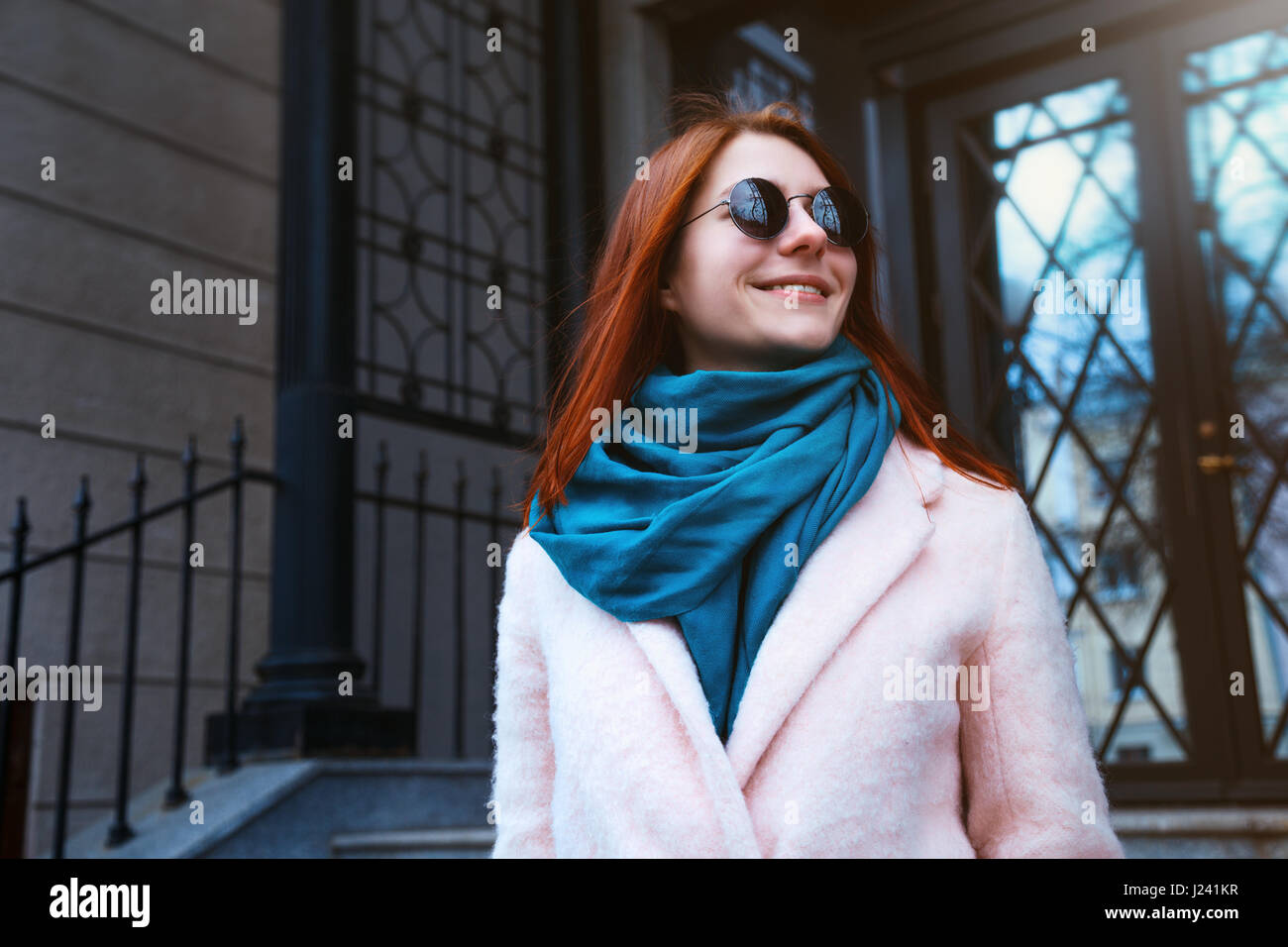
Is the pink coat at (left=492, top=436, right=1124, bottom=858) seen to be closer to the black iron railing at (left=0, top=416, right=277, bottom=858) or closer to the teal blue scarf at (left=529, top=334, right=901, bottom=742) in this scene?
the teal blue scarf at (left=529, top=334, right=901, bottom=742)

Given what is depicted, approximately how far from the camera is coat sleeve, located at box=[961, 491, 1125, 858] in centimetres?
127

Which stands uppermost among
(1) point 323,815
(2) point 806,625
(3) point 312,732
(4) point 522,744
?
(2) point 806,625

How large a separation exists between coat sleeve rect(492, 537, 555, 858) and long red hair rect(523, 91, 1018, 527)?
0.55 ft

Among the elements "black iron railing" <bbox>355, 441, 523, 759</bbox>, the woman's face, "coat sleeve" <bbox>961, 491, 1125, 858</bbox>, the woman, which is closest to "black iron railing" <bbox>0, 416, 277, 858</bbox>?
"black iron railing" <bbox>355, 441, 523, 759</bbox>

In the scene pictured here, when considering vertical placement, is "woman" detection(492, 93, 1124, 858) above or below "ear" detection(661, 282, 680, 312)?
below

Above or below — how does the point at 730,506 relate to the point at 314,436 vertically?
below

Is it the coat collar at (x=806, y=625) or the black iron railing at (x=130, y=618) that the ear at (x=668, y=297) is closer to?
the coat collar at (x=806, y=625)

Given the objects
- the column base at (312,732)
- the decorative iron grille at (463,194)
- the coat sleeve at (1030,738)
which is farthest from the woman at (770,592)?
the decorative iron grille at (463,194)

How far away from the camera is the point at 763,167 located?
153cm

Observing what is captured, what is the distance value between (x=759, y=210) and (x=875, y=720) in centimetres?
62

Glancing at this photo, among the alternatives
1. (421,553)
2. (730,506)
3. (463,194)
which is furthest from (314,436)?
(730,506)

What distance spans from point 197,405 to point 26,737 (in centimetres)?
159

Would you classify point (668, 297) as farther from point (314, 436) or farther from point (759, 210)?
point (314, 436)

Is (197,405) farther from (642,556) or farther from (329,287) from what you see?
(642,556)
